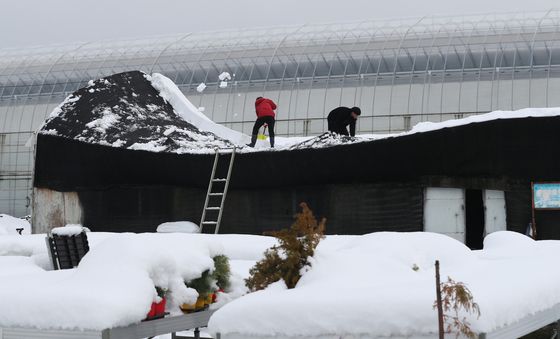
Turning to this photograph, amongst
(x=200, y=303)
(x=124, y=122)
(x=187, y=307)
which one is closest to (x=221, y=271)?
(x=200, y=303)

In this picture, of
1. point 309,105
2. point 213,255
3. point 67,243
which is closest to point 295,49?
point 309,105

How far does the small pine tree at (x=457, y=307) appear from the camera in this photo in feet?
20.2

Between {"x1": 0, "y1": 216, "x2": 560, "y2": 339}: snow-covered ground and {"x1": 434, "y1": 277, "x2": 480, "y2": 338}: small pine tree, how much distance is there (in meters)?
0.08

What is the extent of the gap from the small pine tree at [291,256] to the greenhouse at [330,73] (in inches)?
1065

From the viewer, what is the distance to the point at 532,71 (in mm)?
34312

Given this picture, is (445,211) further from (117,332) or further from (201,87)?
(201,87)

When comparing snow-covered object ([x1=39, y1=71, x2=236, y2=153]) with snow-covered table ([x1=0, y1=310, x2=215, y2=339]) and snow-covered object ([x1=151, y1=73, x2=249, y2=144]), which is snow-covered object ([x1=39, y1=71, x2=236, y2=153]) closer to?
snow-covered object ([x1=151, y1=73, x2=249, y2=144])

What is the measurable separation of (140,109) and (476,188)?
7951mm

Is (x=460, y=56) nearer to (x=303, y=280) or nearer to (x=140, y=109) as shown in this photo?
(x=140, y=109)

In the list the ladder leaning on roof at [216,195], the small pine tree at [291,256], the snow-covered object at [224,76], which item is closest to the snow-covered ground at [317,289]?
the small pine tree at [291,256]

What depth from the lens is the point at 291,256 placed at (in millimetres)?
7816

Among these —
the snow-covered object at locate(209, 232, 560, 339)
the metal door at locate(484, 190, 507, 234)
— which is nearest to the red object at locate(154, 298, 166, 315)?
the snow-covered object at locate(209, 232, 560, 339)

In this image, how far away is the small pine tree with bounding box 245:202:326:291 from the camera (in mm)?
7820

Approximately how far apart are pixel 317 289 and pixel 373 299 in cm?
67
